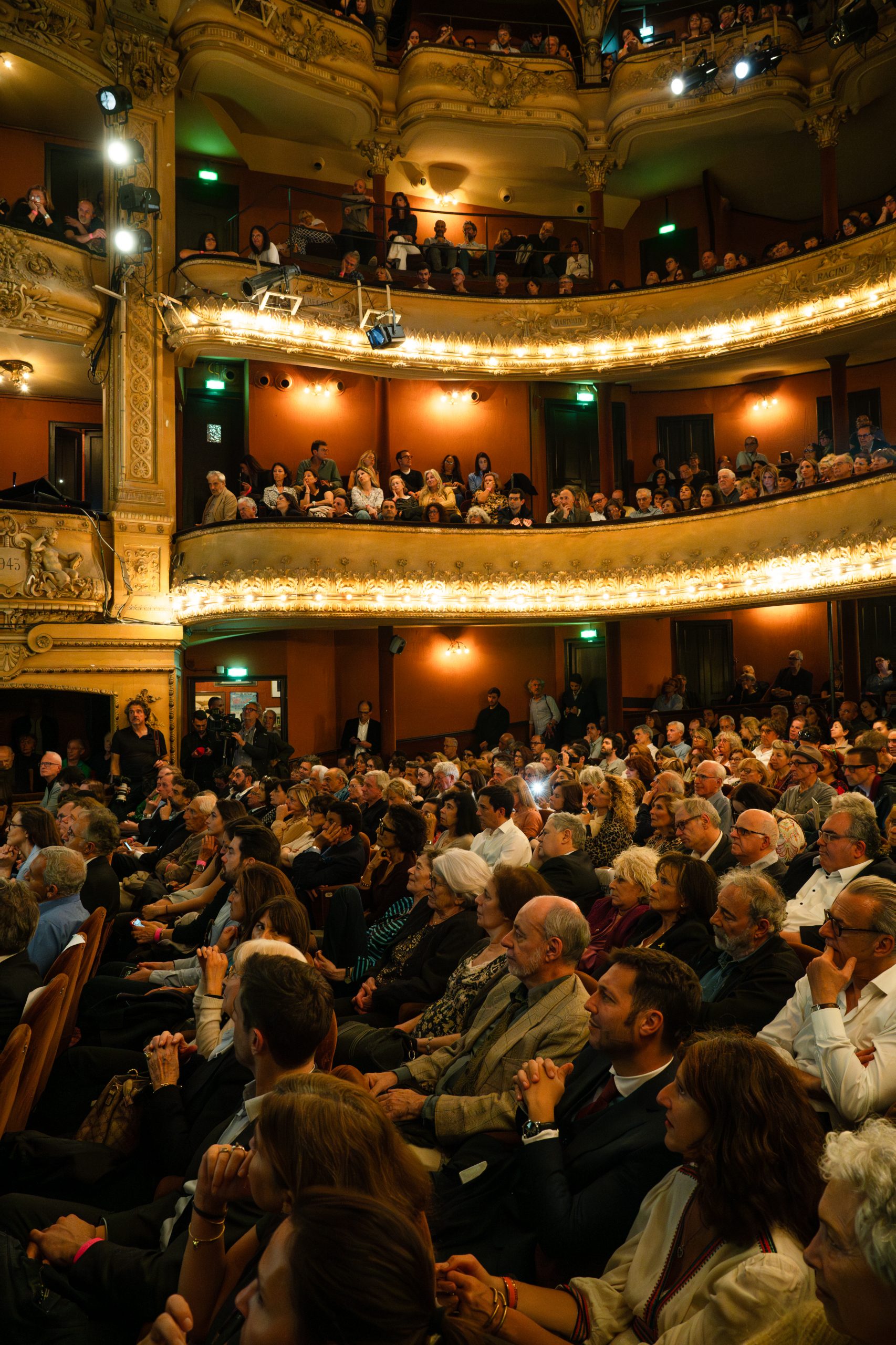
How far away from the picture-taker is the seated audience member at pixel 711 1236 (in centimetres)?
150

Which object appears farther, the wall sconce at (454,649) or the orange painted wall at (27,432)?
the wall sconce at (454,649)

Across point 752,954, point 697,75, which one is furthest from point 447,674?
point 752,954

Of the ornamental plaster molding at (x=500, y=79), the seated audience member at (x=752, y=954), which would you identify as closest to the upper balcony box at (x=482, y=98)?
the ornamental plaster molding at (x=500, y=79)

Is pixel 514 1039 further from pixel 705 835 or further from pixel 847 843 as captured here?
pixel 705 835

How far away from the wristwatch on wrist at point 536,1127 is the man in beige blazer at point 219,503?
9571 mm

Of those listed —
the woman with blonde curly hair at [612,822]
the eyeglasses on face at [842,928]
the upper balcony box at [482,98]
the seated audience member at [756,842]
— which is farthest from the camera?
the upper balcony box at [482,98]

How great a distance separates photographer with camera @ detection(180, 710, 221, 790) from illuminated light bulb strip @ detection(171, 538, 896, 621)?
4.02ft

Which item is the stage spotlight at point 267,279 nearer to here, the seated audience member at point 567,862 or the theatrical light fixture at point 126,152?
the theatrical light fixture at point 126,152

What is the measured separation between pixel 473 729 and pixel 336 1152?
12.5 m

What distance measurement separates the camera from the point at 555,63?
13086mm

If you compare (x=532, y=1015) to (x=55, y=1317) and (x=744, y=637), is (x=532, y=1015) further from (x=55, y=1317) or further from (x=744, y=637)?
(x=744, y=637)

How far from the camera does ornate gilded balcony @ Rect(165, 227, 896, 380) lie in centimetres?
1096

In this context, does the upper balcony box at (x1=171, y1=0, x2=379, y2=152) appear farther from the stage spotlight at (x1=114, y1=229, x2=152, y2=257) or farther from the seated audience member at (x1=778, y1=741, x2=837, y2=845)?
the seated audience member at (x1=778, y1=741, x2=837, y2=845)

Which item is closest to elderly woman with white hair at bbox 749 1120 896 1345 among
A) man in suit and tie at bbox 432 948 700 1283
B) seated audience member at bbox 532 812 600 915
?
man in suit and tie at bbox 432 948 700 1283
